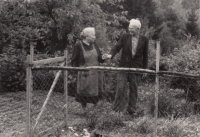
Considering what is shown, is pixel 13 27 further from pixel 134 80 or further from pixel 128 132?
pixel 128 132

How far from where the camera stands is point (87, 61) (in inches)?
226

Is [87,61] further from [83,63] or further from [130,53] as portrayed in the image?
[130,53]

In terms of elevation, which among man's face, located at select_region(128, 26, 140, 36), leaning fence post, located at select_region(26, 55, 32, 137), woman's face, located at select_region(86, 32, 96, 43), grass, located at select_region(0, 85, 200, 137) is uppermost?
man's face, located at select_region(128, 26, 140, 36)

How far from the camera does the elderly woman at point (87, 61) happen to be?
5.73m

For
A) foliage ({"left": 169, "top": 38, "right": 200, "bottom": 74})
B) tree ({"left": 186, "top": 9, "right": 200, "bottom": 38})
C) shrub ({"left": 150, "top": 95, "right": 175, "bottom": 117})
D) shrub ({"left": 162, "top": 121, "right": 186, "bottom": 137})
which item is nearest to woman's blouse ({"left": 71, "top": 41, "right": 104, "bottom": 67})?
shrub ({"left": 150, "top": 95, "right": 175, "bottom": 117})

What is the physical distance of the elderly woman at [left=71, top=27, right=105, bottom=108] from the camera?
225 inches

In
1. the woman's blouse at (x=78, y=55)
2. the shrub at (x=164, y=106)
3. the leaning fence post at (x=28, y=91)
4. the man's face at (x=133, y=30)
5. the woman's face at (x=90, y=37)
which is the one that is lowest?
the shrub at (x=164, y=106)

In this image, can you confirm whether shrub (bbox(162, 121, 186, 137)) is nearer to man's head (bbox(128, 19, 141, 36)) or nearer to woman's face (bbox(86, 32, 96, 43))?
man's head (bbox(128, 19, 141, 36))

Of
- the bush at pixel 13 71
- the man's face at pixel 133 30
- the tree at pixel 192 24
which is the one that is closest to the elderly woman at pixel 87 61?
the man's face at pixel 133 30

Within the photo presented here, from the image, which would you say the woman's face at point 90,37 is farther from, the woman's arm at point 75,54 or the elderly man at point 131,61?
the elderly man at point 131,61

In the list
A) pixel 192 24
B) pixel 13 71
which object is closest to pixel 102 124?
pixel 13 71

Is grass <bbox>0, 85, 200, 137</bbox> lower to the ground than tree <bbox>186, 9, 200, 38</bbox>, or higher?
lower

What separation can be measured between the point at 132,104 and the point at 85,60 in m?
1.18

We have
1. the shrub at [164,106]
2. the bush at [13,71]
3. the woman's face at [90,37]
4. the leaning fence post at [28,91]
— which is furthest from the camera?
the bush at [13,71]
